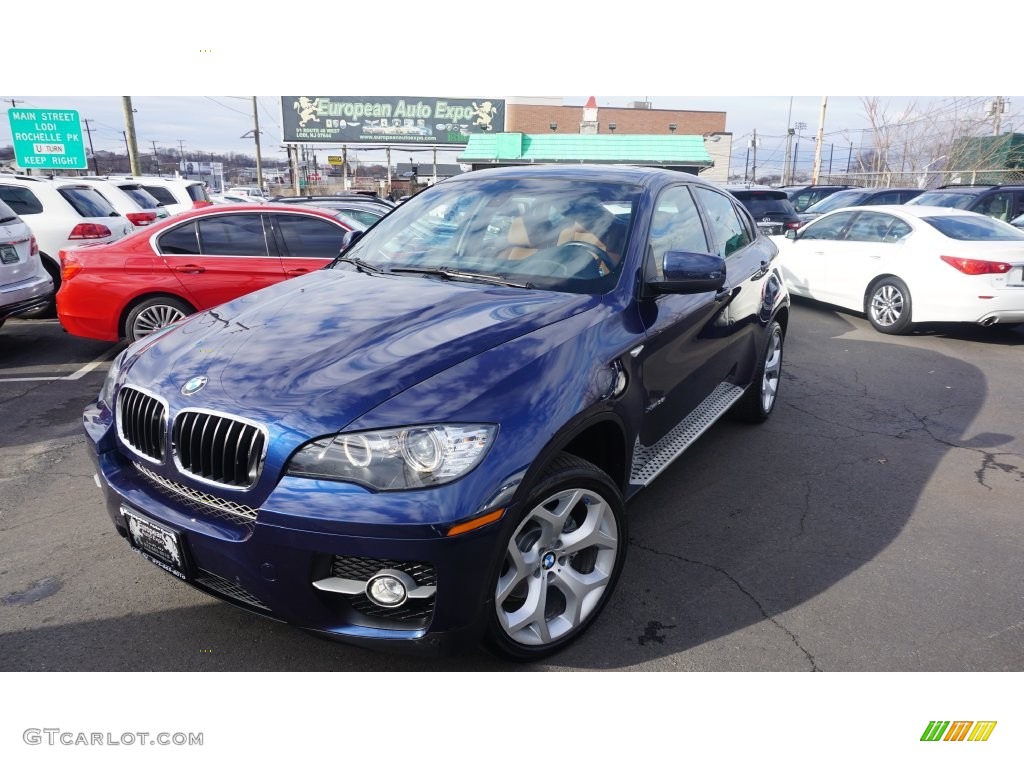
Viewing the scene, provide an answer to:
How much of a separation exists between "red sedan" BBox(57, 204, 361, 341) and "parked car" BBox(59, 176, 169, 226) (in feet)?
17.4

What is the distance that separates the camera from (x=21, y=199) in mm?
9188

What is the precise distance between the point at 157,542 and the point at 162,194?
1509 cm

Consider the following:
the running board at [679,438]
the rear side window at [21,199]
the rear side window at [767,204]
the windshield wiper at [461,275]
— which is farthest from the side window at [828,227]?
the rear side window at [21,199]

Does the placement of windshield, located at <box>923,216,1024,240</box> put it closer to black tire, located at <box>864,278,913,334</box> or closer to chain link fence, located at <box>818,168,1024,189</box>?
black tire, located at <box>864,278,913,334</box>

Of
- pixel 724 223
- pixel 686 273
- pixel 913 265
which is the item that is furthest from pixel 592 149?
pixel 686 273

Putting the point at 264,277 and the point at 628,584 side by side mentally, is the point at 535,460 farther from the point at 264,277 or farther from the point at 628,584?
the point at 264,277

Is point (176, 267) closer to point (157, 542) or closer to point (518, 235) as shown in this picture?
point (518, 235)

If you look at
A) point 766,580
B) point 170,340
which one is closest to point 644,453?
point 766,580

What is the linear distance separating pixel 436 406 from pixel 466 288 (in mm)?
1057

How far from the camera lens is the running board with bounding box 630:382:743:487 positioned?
3148 mm

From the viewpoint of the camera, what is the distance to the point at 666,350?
3.27 m

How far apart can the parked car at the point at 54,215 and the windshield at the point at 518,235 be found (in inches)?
272

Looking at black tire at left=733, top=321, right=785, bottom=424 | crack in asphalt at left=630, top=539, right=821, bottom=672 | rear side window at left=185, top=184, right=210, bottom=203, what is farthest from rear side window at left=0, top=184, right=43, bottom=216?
crack in asphalt at left=630, top=539, right=821, bottom=672

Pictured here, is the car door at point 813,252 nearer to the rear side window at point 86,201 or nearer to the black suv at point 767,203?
the black suv at point 767,203
